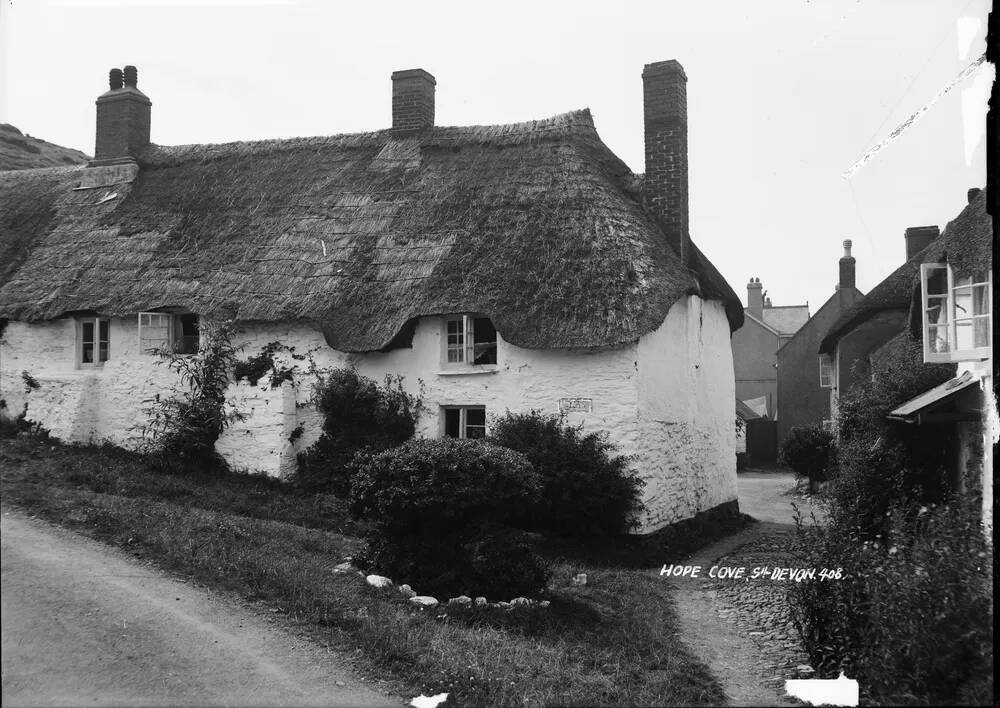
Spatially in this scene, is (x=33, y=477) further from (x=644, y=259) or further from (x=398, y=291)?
(x=644, y=259)

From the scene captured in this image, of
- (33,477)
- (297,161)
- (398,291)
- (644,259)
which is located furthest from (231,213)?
(644,259)

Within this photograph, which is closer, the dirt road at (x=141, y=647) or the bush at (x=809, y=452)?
the dirt road at (x=141, y=647)

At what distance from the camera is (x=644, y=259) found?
602 inches

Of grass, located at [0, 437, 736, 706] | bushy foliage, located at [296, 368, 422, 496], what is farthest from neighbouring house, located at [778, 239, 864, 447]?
grass, located at [0, 437, 736, 706]

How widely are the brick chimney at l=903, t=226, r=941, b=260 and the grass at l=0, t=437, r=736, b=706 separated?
711 inches

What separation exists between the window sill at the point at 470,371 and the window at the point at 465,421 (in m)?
0.61

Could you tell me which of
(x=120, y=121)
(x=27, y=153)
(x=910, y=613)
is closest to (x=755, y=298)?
(x=27, y=153)

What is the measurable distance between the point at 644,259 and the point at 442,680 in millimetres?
9254

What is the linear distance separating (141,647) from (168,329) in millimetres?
10982

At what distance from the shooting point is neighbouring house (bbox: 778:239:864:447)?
34.5m

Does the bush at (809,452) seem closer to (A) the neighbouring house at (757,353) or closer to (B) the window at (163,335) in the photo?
(B) the window at (163,335)

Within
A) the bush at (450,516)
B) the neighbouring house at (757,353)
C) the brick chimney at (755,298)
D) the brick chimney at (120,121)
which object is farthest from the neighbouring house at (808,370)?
the bush at (450,516)

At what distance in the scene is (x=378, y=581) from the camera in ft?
33.0

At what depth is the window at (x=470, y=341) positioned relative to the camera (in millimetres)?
15836
